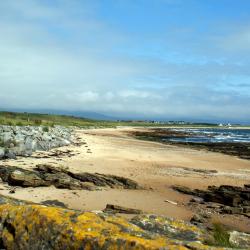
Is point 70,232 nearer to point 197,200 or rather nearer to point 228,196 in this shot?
point 197,200

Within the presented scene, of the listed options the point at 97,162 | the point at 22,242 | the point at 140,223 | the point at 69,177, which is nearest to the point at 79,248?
the point at 22,242

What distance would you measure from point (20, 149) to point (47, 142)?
6647 millimetres

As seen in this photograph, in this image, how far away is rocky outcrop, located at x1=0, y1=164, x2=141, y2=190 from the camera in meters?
16.2

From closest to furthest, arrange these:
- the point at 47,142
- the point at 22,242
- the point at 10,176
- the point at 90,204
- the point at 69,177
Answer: the point at 22,242
the point at 90,204
the point at 10,176
the point at 69,177
the point at 47,142

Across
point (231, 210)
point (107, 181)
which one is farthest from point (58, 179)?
point (231, 210)

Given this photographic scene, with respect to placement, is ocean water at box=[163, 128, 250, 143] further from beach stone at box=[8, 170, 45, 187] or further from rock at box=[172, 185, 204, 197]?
beach stone at box=[8, 170, 45, 187]

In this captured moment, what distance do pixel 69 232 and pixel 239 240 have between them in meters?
3.35

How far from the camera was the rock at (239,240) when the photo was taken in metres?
6.75

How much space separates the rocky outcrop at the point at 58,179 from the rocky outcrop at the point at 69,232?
409 inches

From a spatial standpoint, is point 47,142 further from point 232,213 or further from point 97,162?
point 232,213

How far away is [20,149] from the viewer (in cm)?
2644

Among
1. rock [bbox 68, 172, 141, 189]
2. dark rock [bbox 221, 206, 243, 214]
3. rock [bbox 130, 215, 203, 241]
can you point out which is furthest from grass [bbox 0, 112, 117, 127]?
rock [bbox 130, 215, 203, 241]

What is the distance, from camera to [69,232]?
201 inches

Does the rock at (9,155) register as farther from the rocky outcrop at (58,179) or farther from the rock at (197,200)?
the rock at (197,200)
